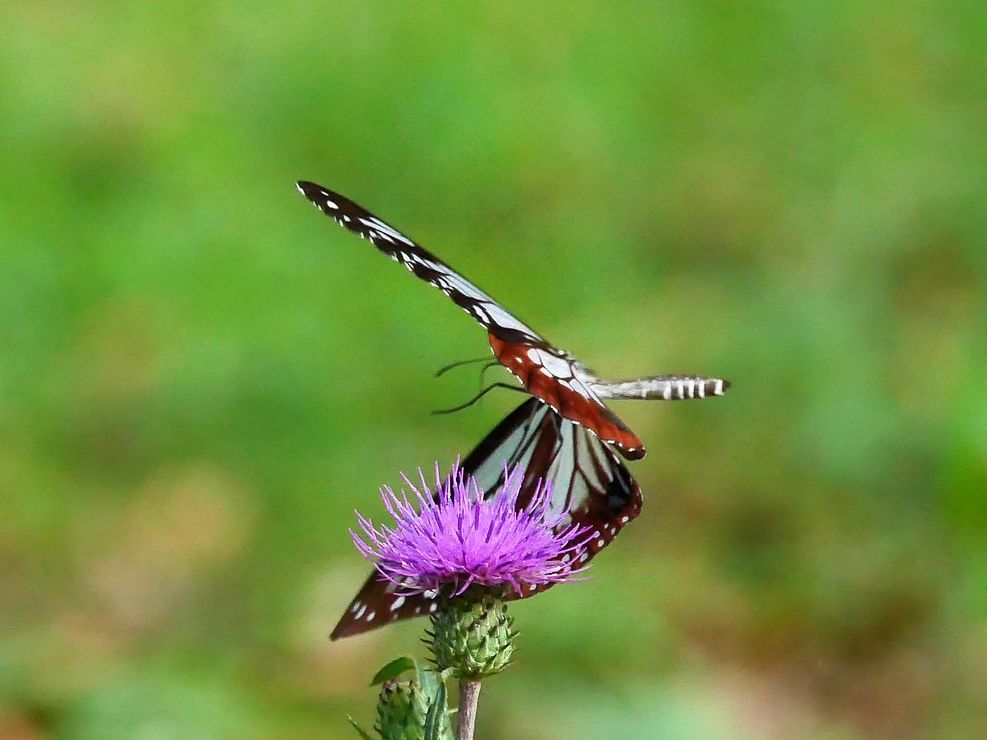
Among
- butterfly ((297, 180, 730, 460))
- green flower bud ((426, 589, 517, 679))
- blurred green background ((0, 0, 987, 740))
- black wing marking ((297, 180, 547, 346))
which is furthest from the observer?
blurred green background ((0, 0, 987, 740))

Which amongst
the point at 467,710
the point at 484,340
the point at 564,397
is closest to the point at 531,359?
the point at 564,397

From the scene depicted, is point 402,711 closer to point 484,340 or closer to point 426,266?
Answer: point 426,266

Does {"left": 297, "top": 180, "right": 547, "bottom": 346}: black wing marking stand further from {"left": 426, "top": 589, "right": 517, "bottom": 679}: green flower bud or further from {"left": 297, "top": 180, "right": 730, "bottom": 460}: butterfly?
{"left": 426, "top": 589, "right": 517, "bottom": 679}: green flower bud

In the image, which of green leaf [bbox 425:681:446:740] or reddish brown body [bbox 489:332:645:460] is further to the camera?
reddish brown body [bbox 489:332:645:460]

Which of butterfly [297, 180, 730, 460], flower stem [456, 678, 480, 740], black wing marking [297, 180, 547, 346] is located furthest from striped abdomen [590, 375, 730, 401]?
flower stem [456, 678, 480, 740]

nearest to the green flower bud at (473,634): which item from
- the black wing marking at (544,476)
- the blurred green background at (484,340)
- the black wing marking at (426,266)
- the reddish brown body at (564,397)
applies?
the black wing marking at (544,476)

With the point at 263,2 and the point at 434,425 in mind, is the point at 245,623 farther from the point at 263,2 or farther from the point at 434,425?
the point at 263,2

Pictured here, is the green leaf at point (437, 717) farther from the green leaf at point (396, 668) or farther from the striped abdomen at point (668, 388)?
the striped abdomen at point (668, 388)
